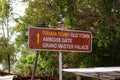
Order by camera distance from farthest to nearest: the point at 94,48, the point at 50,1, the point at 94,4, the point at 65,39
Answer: the point at 94,48 < the point at 50,1 < the point at 94,4 < the point at 65,39

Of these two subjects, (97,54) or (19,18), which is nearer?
(97,54)

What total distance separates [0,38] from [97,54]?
1173 cm

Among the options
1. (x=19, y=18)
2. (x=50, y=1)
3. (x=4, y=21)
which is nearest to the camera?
(x=50, y=1)

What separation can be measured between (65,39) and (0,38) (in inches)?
844

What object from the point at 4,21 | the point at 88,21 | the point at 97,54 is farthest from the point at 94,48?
the point at 4,21

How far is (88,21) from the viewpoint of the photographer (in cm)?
1598

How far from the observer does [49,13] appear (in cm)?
1590

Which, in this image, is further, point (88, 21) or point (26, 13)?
point (26, 13)

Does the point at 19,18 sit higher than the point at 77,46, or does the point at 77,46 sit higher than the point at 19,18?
the point at 19,18

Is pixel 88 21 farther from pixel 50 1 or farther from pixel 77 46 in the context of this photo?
pixel 77 46

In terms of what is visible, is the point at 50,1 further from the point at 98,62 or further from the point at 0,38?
the point at 0,38

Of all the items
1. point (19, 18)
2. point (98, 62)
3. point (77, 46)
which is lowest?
point (98, 62)

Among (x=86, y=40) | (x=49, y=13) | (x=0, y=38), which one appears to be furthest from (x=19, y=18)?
(x=86, y=40)

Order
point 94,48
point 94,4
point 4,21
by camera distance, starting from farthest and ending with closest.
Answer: point 4,21 → point 94,48 → point 94,4
